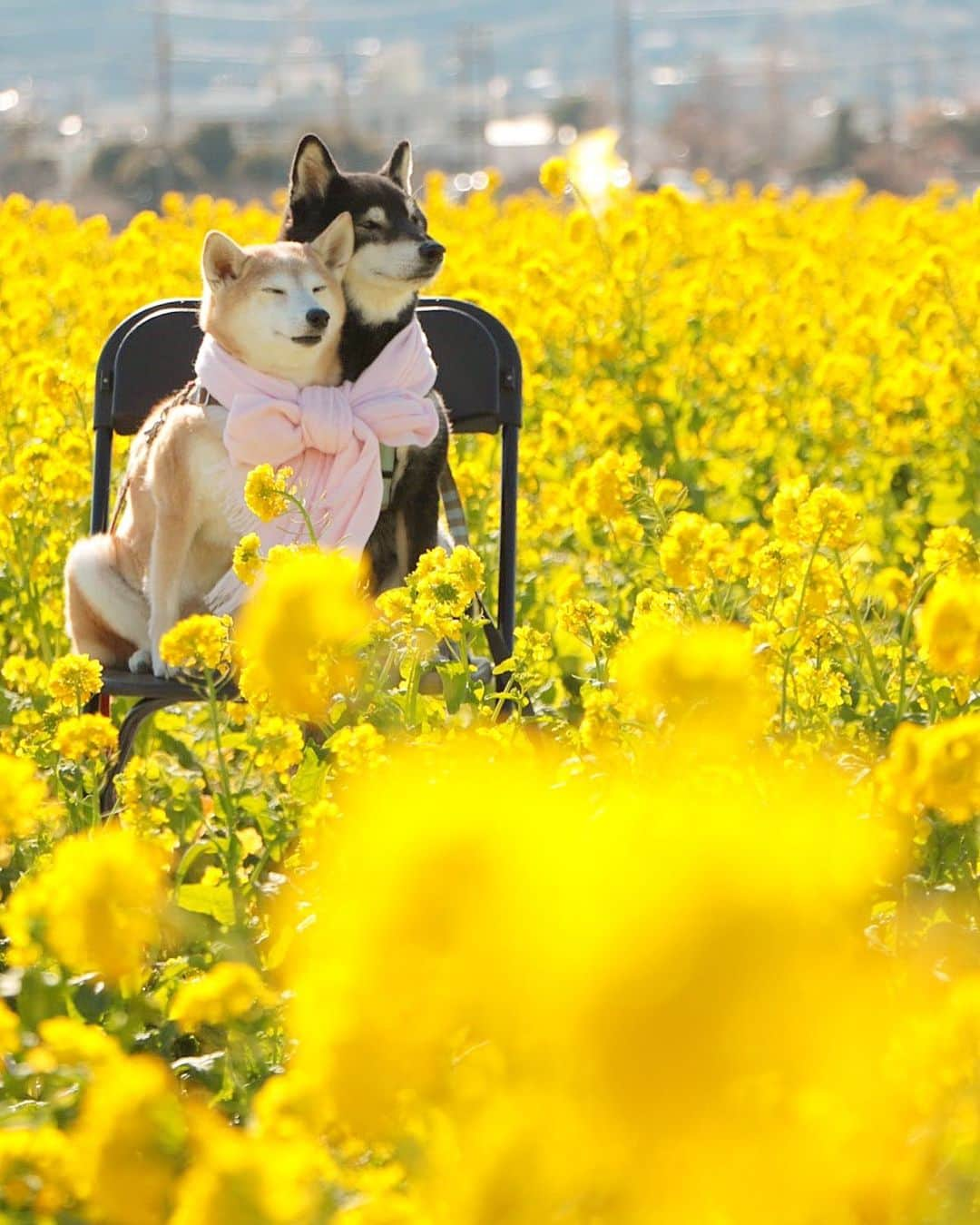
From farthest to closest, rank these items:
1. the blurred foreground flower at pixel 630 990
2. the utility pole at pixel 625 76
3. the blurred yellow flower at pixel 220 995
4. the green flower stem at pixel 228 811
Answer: the utility pole at pixel 625 76, the green flower stem at pixel 228 811, the blurred yellow flower at pixel 220 995, the blurred foreground flower at pixel 630 990

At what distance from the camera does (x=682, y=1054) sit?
0.81m

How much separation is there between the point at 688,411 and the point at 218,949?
380 centimetres

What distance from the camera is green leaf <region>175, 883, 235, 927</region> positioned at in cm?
242

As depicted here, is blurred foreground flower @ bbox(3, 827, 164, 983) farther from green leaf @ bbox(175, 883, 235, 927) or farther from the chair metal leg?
the chair metal leg

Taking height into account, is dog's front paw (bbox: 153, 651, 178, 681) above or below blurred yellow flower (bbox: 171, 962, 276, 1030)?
below

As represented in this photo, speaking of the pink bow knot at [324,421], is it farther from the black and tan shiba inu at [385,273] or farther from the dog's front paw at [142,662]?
the dog's front paw at [142,662]

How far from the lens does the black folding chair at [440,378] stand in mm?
3477

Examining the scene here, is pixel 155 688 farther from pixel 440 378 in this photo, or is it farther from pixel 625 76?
pixel 625 76

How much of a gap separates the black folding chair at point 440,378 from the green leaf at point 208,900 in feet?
3.21

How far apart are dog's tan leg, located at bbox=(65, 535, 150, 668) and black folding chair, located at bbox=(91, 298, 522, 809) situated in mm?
99

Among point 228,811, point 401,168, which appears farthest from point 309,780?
point 401,168

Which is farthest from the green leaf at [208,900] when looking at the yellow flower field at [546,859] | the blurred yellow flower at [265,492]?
the blurred yellow flower at [265,492]

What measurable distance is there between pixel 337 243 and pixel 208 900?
1.12m

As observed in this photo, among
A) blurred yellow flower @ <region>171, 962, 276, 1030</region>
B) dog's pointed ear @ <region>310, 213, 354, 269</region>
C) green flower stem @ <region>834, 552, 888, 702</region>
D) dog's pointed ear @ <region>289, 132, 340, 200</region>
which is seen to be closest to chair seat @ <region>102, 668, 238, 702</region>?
dog's pointed ear @ <region>310, 213, 354, 269</region>
